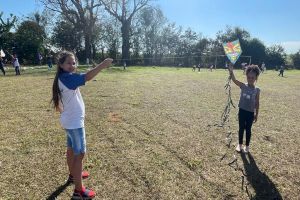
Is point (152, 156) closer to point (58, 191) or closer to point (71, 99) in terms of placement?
point (58, 191)

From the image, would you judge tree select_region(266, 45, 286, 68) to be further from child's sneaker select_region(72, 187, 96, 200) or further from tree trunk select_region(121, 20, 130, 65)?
child's sneaker select_region(72, 187, 96, 200)

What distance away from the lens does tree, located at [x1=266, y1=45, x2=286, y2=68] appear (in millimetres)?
64062

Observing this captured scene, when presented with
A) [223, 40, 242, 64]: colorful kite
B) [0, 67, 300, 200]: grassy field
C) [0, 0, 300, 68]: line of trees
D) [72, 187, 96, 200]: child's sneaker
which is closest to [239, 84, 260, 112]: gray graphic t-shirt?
[0, 67, 300, 200]: grassy field

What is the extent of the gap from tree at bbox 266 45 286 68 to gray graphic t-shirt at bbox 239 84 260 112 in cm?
6129

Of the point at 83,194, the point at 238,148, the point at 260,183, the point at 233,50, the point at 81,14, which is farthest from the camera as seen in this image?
the point at 81,14

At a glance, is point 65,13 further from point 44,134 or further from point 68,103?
point 68,103

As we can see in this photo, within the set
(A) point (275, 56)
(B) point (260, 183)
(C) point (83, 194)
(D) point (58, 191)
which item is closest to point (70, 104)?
(C) point (83, 194)

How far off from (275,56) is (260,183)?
211ft

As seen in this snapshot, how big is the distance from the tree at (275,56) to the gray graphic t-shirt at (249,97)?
201 feet

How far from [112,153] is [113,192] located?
5.45ft

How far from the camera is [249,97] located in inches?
250

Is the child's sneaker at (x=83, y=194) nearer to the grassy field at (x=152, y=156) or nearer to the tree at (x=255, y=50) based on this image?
the grassy field at (x=152, y=156)

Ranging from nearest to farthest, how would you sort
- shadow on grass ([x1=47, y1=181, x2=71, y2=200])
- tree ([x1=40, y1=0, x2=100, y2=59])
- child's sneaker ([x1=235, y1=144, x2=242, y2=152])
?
shadow on grass ([x1=47, y1=181, x2=71, y2=200]), child's sneaker ([x1=235, y1=144, x2=242, y2=152]), tree ([x1=40, y1=0, x2=100, y2=59])

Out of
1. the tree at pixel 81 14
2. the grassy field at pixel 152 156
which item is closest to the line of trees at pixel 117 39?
the tree at pixel 81 14
